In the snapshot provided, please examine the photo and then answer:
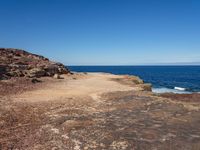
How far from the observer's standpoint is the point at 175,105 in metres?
20.0

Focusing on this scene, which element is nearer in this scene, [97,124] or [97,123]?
[97,124]

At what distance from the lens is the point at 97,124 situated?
585 inches

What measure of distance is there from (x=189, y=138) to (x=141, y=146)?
8.40ft

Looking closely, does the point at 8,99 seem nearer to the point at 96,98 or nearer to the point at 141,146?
the point at 96,98

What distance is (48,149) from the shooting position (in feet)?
36.9

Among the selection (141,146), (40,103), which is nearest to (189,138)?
(141,146)

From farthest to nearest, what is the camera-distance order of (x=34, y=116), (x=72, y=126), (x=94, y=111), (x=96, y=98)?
(x=96, y=98), (x=94, y=111), (x=34, y=116), (x=72, y=126)

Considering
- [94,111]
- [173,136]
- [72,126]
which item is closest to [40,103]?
[94,111]

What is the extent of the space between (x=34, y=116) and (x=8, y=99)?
612cm

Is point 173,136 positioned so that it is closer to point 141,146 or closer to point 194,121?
point 141,146

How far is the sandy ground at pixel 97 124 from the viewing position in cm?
1195

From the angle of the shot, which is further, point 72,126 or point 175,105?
point 175,105

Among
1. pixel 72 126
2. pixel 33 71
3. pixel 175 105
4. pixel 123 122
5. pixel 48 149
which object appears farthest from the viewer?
pixel 33 71

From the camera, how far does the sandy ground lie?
39.2ft
